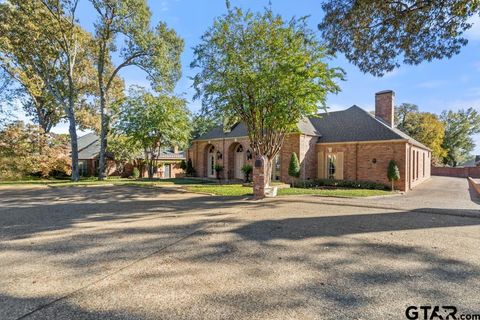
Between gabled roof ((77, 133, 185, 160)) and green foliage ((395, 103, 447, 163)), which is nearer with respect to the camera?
gabled roof ((77, 133, 185, 160))

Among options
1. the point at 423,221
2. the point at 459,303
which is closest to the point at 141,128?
the point at 423,221

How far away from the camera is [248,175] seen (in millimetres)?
19266

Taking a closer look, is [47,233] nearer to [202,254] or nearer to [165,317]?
[202,254]

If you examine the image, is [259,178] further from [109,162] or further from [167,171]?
[109,162]

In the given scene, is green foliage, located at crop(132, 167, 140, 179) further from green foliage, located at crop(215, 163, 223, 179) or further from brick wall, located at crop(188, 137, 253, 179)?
green foliage, located at crop(215, 163, 223, 179)

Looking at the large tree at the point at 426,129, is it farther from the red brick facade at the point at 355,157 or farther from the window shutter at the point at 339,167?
the window shutter at the point at 339,167

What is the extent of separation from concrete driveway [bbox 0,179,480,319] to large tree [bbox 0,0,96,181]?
17.0 m

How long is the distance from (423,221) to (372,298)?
526cm

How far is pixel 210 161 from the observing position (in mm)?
24156

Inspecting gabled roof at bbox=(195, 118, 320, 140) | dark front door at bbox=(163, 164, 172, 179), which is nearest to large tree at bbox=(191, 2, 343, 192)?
gabled roof at bbox=(195, 118, 320, 140)

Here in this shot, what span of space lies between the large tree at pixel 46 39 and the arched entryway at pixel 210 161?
10824mm

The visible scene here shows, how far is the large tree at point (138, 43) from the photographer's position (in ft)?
63.0

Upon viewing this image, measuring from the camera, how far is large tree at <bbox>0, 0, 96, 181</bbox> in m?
17.4

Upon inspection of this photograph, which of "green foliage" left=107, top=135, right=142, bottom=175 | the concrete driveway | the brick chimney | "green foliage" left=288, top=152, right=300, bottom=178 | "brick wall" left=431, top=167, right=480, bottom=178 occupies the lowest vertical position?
the concrete driveway
